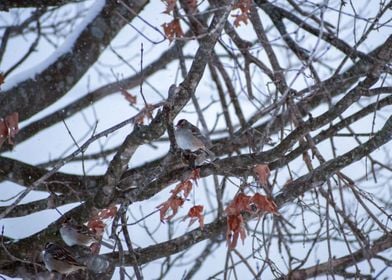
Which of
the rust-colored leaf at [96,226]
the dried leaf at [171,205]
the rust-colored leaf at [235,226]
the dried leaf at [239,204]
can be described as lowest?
the rust-colored leaf at [235,226]

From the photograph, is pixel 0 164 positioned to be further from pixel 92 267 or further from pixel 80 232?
pixel 92 267

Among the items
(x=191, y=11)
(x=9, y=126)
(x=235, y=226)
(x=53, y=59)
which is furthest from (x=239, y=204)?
(x=53, y=59)

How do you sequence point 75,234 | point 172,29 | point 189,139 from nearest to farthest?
point 75,234 < point 189,139 < point 172,29

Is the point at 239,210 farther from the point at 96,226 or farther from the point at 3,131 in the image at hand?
the point at 3,131

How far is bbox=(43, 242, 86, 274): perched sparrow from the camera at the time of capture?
3.63 metres

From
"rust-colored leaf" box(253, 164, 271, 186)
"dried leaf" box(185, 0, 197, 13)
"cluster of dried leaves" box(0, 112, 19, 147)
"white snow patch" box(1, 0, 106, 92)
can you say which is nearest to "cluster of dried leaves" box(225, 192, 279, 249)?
"rust-colored leaf" box(253, 164, 271, 186)

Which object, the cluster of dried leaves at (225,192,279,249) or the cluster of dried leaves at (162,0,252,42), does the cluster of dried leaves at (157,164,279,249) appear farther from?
the cluster of dried leaves at (162,0,252,42)

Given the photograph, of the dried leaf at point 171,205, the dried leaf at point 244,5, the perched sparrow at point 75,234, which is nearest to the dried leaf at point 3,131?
the perched sparrow at point 75,234

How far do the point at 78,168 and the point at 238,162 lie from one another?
5.59 meters

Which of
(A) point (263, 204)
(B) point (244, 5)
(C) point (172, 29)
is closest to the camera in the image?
(A) point (263, 204)

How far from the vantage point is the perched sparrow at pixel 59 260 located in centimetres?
363

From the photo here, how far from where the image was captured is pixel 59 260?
149 inches

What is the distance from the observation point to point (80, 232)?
3.87 m

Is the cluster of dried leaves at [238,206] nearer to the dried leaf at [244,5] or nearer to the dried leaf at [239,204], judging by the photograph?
the dried leaf at [239,204]
